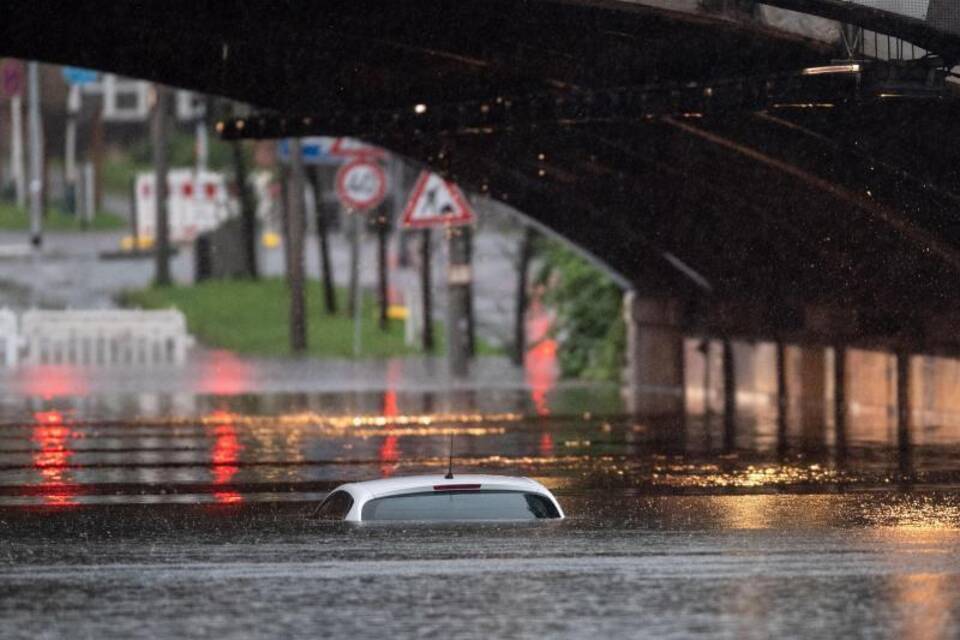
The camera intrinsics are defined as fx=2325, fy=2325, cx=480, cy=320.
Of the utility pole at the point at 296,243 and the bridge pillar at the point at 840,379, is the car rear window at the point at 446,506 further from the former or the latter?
the utility pole at the point at 296,243

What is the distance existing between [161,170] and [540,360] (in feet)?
38.9

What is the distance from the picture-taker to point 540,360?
4997 centimetres

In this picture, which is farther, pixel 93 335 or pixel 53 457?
pixel 93 335

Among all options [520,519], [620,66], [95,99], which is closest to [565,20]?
[620,66]

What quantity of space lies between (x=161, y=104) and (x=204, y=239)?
6970mm

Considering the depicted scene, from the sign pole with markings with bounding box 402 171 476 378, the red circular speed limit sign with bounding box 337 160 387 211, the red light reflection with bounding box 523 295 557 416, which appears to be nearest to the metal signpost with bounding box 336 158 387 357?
the red circular speed limit sign with bounding box 337 160 387 211

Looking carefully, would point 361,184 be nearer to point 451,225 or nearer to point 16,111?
point 451,225

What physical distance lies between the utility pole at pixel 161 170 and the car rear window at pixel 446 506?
1646 inches

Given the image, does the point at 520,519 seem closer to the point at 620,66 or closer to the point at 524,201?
the point at 620,66

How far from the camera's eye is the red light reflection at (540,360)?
114ft

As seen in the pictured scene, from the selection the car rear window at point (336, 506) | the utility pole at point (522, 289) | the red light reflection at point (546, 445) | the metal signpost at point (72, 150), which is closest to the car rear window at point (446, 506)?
the car rear window at point (336, 506)

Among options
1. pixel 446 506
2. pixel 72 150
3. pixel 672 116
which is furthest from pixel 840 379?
pixel 72 150

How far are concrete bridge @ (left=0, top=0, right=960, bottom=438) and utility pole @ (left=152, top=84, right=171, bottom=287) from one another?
2118 centimetres

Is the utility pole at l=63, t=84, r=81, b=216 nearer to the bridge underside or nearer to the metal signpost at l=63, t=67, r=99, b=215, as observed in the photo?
the metal signpost at l=63, t=67, r=99, b=215
